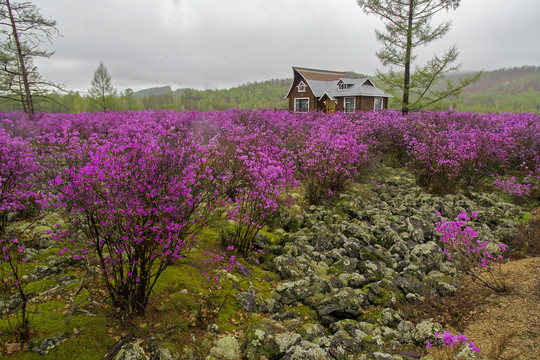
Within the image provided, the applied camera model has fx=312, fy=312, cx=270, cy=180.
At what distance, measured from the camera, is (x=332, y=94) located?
3756 centimetres

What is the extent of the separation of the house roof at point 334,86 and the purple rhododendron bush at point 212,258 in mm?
30150

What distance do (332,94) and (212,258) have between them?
35.7 m

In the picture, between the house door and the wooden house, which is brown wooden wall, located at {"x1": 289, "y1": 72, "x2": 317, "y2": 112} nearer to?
the wooden house

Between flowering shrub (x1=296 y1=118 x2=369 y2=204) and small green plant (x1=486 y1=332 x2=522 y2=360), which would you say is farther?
flowering shrub (x1=296 y1=118 x2=369 y2=204)

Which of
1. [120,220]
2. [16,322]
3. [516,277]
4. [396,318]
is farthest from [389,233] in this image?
[16,322]

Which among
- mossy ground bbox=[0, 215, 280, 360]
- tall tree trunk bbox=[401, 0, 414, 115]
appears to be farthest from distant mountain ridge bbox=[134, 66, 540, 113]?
mossy ground bbox=[0, 215, 280, 360]

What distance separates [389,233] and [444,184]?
14.5 ft

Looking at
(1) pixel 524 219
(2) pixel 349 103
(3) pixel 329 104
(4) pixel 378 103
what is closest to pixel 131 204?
(1) pixel 524 219

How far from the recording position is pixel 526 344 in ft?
10.3

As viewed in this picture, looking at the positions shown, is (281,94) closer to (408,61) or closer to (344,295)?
(408,61)

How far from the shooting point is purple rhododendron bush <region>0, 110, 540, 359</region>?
10.1 feet

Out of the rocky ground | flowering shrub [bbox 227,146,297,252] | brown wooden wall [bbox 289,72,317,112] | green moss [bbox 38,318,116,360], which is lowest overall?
the rocky ground

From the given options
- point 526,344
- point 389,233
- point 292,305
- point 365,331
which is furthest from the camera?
point 389,233

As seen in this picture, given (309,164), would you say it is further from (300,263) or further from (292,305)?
(292,305)
